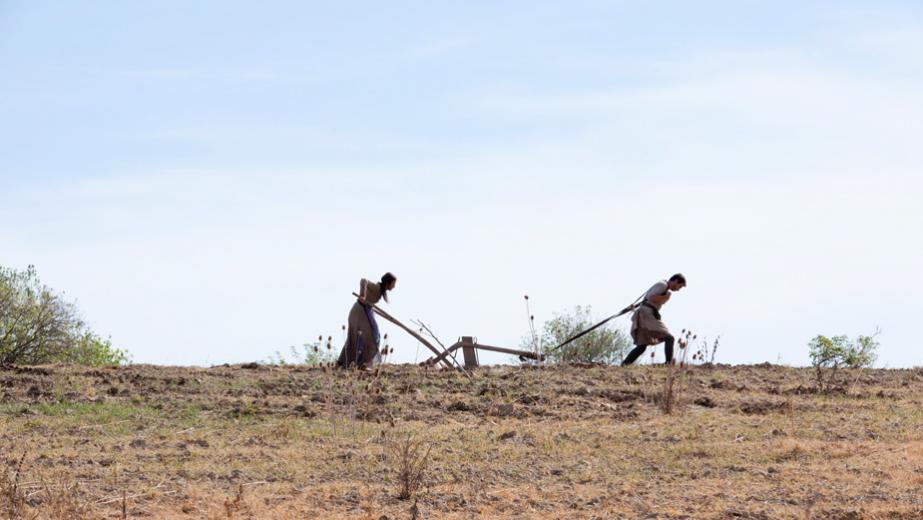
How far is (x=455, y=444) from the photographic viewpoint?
33.8ft

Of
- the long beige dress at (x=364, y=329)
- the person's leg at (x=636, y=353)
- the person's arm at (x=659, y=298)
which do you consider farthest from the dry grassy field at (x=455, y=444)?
the person's arm at (x=659, y=298)

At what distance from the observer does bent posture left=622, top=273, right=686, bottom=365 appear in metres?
15.7

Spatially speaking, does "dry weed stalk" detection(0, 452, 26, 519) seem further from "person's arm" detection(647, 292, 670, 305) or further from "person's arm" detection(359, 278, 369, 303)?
"person's arm" detection(647, 292, 670, 305)

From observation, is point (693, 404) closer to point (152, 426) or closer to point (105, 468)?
point (152, 426)

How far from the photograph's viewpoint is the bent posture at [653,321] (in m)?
15.7

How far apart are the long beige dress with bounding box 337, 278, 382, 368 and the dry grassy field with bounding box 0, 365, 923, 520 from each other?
1.49ft

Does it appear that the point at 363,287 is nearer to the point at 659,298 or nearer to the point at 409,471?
the point at 659,298

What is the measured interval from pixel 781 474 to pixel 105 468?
4.75 m

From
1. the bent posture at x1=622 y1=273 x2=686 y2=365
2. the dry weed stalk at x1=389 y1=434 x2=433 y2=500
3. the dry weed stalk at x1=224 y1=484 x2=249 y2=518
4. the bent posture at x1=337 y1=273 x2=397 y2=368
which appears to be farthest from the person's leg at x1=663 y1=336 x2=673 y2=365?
the dry weed stalk at x1=224 y1=484 x2=249 y2=518

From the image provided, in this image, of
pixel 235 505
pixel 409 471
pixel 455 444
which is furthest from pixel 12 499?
pixel 455 444

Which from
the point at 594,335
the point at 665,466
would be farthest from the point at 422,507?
the point at 594,335

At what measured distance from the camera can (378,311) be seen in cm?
1484

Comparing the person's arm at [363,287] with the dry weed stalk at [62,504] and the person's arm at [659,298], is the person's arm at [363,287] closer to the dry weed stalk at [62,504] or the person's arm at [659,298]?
the person's arm at [659,298]

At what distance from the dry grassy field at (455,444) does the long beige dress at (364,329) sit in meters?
0.45
